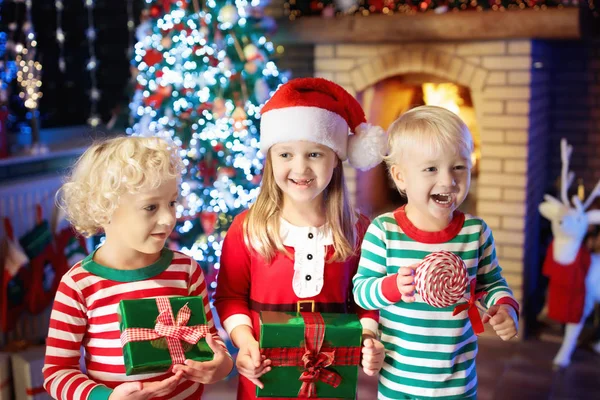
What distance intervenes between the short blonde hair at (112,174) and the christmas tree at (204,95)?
1836 mm

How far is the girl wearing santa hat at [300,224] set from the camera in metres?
1.89

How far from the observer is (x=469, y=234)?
1780mm

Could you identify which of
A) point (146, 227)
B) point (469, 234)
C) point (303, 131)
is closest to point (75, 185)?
point (146, 227)

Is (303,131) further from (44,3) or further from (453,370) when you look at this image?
(44,3)

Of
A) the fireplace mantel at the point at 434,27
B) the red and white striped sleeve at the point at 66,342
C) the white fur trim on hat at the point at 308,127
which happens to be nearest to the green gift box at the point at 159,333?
the red and white striped sleeve at the point at 66,342

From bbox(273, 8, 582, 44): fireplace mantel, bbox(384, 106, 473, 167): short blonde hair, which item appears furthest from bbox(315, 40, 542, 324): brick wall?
bbox(384, 106, 473, 167): short blonde hair

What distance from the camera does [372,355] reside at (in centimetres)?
169

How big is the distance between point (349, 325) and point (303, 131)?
0.55 meters

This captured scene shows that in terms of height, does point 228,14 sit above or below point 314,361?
above

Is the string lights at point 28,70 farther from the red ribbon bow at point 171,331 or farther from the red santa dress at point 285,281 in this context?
the red ribbon bow at point 171,331

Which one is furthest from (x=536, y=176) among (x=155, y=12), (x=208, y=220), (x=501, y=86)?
(x=155, y=12)

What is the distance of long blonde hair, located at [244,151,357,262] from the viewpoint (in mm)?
1914

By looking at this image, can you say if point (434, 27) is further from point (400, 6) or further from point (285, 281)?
point (285, 281)

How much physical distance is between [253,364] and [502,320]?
613 millimetres
